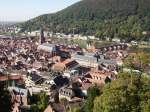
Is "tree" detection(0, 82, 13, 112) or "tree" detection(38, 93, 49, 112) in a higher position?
"tree" detection(0, 82, 13, 112)

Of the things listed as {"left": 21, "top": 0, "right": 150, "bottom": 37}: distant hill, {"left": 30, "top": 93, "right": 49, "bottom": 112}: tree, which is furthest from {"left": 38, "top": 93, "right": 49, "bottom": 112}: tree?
{"left": 21, "top": 0, "right": 150, "bottom": 37}: distant hill

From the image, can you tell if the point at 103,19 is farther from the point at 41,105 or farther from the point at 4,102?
the point at 4,102

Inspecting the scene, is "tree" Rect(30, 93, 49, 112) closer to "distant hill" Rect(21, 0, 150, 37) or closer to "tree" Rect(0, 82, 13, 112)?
"tree" Rect(0, 82, 13, 112)

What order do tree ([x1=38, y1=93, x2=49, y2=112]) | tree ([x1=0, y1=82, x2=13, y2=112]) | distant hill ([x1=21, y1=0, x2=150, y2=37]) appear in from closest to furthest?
tree ([x1=0, y1=82, x2=13, y2=112])
tree ([x1=38, y1=93, x2=49, y2=112])
distant hill ([x1=21, y1=0, x2=150, y2=37])

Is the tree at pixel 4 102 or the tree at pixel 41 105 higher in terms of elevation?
the tree at pixel 4 102

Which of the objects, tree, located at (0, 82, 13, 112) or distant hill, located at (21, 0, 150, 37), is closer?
tree, located at (0, 82, 13, 112)

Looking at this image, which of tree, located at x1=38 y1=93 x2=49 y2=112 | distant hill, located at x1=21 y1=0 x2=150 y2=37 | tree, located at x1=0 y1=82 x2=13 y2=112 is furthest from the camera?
distant hill, located at x1=21 y1=0 x2=150 y2=37

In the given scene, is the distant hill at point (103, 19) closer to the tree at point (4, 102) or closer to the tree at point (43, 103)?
the tree at point (43, 103)

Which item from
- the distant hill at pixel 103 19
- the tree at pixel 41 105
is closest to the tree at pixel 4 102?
the tree at pixel 41 105
